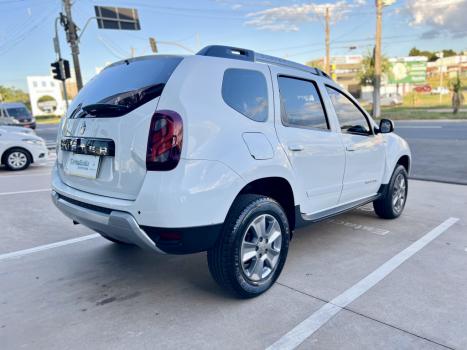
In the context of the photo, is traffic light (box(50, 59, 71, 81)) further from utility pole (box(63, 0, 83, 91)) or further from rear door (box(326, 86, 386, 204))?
rear door (box(326, 86, 386, 204))

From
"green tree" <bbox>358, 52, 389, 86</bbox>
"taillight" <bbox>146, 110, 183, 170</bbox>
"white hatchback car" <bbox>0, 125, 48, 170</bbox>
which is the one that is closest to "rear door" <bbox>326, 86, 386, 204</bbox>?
Result: "taillight" <bbox>146, 110, 183, 170</bbox>

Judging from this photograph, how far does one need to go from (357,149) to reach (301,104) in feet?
3.23

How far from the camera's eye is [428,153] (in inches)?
413

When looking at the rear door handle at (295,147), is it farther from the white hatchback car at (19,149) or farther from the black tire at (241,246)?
the white hatchback car at (19,149)

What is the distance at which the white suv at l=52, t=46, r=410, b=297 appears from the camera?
2428 millimetres

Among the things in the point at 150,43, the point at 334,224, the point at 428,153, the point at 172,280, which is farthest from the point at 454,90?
the point at 172,280

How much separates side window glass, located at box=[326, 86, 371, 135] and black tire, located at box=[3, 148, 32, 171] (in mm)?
8696

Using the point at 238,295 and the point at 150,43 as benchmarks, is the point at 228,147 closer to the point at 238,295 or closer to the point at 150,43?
the point at 238,295

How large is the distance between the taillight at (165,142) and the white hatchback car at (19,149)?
28.5ft

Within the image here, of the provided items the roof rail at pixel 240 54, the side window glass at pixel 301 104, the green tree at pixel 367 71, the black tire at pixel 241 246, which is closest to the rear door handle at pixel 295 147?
the side window glass at pixel 301 104

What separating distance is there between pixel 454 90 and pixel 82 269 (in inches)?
1124

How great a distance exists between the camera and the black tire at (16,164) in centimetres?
954

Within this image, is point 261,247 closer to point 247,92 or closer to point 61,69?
point 247,92

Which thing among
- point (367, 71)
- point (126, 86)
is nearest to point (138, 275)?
point (126, 86)
